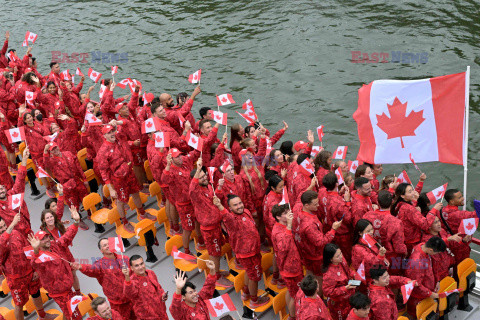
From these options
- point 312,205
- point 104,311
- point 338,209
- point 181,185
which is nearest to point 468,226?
point 338,209

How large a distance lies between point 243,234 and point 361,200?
1909 millimetres

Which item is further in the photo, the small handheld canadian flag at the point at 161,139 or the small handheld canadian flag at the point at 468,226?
the small handheld canadian flag at the point at 161,139

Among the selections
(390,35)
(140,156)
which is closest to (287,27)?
(390,35)

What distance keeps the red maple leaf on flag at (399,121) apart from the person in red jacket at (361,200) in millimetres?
1123

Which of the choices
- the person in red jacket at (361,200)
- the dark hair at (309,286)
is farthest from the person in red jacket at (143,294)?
the person in red jacket at (361,200)

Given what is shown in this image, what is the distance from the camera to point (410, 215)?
870cm

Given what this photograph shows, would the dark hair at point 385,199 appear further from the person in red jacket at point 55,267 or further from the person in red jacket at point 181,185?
the person in red jacket at point 55,267

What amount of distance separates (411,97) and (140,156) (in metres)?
5.84

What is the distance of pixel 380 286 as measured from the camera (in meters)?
7.56

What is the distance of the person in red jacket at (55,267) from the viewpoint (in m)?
8.56

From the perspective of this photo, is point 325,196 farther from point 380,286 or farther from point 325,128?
point 325,128

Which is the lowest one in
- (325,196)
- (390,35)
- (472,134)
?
(472,134)

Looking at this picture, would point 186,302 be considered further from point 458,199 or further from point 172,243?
point 458,199

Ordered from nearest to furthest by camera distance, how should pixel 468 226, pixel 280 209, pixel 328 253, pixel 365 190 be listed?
1. pixel 328 253
2. pixel 280 209
3. pixel 468 226
4. pixel 365 190
